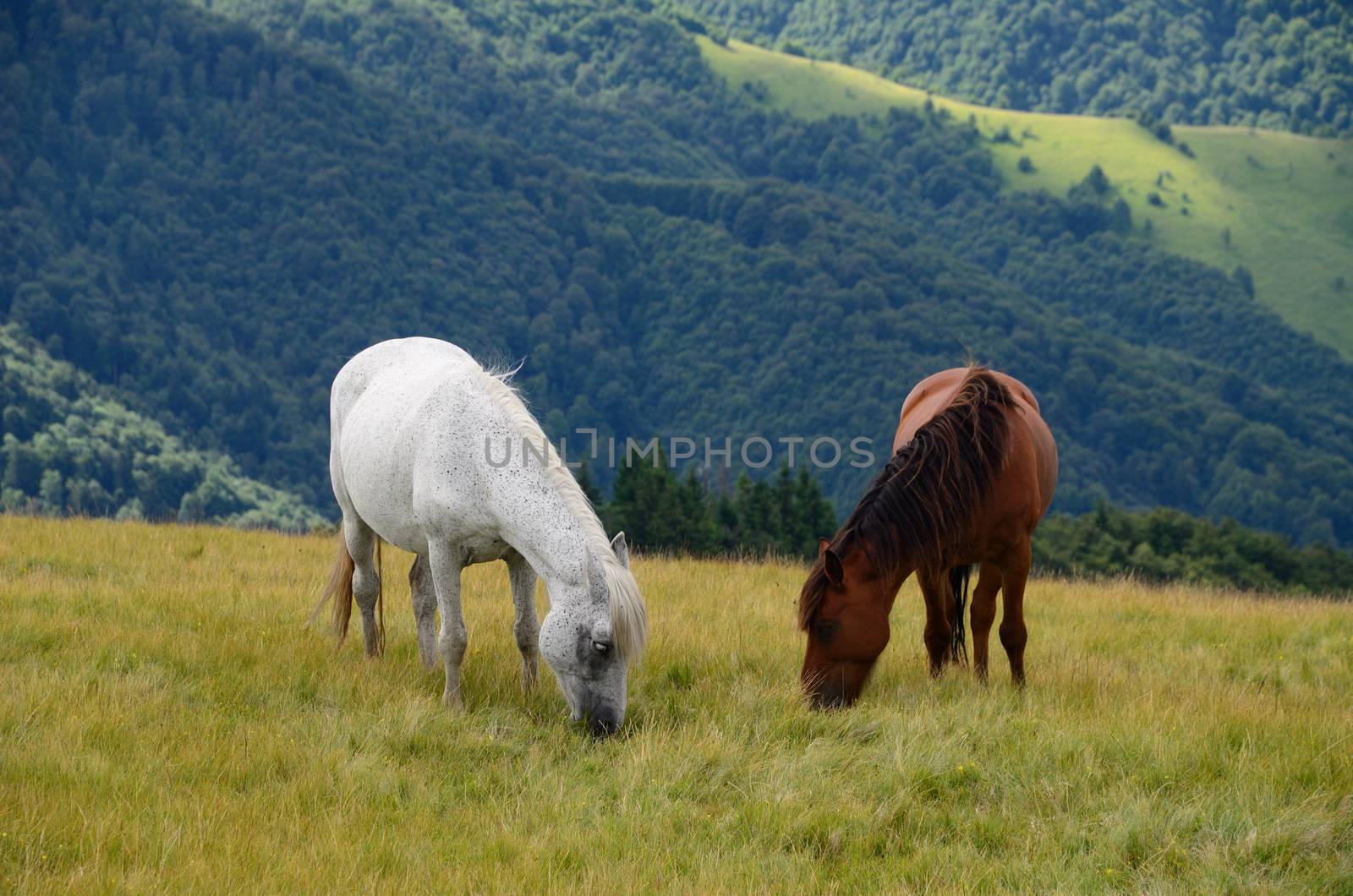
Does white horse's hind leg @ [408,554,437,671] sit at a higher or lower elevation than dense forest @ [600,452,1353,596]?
higher

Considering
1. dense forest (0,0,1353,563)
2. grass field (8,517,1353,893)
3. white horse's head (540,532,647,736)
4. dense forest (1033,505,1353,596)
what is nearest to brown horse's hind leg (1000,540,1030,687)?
grass field (8,517,1353,893)

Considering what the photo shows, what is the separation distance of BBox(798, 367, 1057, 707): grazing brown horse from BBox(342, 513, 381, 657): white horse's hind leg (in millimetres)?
2956

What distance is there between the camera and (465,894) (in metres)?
4.61

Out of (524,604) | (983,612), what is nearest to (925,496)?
(983,612)

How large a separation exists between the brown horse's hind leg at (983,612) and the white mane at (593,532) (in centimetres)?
256

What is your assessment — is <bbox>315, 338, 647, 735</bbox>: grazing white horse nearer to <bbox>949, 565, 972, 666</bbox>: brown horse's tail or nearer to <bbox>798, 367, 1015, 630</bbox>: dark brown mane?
<bbox>798, 367, 1015, 630</bbox>: dark brown mane

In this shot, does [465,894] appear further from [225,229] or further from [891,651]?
[225,229]

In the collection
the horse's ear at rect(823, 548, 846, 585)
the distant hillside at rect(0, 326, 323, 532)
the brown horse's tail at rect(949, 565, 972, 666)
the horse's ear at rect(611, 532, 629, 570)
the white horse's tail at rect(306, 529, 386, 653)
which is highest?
the horse's ear at rect(823, 548, 846, 585)

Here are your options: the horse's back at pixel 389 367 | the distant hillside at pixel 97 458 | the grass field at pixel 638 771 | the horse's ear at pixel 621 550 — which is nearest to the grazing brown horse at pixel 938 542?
the grass field at pixel 638 771

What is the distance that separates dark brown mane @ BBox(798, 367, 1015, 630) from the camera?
6.93m

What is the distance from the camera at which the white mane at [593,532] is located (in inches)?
240

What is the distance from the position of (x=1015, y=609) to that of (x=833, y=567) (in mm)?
1572

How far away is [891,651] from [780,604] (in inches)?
68.1

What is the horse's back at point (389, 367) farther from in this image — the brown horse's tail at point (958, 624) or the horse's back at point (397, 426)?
the brown horse's tail at point (958, 624)
